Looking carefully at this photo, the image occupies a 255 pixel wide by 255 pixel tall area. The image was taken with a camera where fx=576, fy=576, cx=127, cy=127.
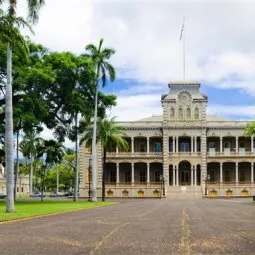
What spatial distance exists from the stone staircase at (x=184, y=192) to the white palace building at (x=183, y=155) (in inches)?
30.1

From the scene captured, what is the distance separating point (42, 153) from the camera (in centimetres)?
7312

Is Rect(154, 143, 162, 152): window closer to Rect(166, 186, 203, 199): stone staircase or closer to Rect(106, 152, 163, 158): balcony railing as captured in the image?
Rect(106, 152, 163, 158): balcony railing

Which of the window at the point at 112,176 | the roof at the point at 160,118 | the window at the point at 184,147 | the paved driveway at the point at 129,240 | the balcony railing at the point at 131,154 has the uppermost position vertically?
the roof at the point at 160,118

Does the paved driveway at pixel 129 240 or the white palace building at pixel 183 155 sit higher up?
the white palace building at pixel 183 155

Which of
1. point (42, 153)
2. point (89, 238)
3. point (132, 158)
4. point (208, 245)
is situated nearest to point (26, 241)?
point (89, 238)

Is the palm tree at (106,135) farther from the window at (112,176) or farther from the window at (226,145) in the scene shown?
the window at (226,145)

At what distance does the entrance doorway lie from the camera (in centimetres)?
8888

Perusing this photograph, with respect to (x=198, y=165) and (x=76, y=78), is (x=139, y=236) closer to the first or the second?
(x=76, y=78)

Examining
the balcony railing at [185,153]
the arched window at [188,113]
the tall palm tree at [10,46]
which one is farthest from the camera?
the arched window at [188,113]

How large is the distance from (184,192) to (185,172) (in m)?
6.41

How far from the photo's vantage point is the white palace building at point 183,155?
87.1 meters

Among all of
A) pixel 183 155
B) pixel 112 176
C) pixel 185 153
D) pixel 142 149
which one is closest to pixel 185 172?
pixel 183 155

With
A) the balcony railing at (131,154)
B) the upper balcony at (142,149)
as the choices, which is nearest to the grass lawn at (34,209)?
the balcony railing at (131,154)

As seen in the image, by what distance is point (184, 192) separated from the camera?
3290 inches
